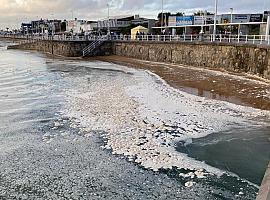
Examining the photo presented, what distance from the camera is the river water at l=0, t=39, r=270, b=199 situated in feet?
25.5

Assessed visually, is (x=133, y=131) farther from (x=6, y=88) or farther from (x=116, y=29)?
(x=116, y=29)

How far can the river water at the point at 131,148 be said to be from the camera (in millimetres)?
7766

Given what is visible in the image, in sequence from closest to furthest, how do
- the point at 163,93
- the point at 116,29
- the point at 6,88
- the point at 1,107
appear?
the point at 1,107, the point at 163,93, the point at 6,88, the point at 116,29

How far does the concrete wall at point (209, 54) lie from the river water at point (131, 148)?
26.8 ft

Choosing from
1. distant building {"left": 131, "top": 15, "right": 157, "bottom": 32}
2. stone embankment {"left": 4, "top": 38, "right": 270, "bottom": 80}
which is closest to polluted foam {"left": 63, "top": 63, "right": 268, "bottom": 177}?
stone embankment {"left": 4, "top": 38, "right": 270, "bottom": 80}

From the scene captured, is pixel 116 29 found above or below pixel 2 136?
above

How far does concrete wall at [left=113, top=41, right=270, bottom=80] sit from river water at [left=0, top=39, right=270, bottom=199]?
8161 mm

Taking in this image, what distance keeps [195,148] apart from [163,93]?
369 inches

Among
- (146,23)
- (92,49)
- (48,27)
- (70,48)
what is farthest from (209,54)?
(48,27)

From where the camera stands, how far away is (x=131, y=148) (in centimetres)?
1019

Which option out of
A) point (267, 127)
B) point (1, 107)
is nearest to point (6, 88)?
point (1, 107)

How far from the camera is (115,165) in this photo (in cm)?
903

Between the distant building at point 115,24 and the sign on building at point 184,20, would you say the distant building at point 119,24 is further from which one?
the sign on building at point 184,20

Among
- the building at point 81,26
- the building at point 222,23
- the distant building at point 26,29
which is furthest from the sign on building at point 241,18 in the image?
the distant building at point 26,29
